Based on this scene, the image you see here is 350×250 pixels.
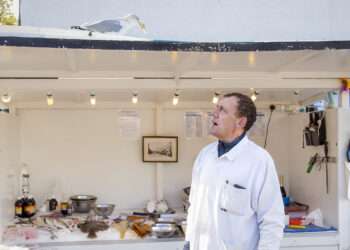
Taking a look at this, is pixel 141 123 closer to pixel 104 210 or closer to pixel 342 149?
pixel 104 210

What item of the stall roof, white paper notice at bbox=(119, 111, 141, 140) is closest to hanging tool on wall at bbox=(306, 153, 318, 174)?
the stall roof

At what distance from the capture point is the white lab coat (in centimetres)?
216

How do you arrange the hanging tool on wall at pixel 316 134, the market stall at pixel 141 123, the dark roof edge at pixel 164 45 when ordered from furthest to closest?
1. the hanging tool on wall at pixel 316 134
2. the market stall at pixel 141 123
3. the dark roof edge at pixel 164 45

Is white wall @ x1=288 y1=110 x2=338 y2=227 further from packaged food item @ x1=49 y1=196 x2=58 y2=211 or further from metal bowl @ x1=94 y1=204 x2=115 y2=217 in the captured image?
Result: packaged food item @ x1=49 y1=196 x2=58 y2=211

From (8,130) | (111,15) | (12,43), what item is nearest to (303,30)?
(111,15)

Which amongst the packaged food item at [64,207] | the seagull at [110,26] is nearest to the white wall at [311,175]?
the seagull at [110,26]

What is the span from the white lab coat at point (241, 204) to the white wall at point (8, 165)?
1.78m

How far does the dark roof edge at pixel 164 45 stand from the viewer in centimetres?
206

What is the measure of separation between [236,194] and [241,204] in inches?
2.2

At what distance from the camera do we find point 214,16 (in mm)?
4996

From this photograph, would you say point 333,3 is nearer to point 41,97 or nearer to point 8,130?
point 41,97

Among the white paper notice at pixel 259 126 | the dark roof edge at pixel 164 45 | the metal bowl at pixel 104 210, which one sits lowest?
the metal bowl at pixel 104 210

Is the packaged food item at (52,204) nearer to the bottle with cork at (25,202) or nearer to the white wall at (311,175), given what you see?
the bottle with cork at (25,202)

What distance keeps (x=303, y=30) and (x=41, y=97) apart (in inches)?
119
